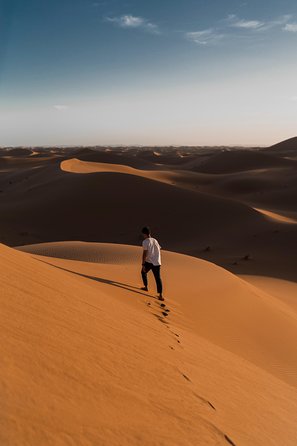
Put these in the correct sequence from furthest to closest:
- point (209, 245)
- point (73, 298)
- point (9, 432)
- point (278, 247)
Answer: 1. point (209, 245)
2. point (278, 247)
3. point (73, 298)
4. point (9, 432)

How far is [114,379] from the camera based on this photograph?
11.2ft

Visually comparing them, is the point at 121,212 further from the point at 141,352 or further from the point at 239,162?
the point at 239,162

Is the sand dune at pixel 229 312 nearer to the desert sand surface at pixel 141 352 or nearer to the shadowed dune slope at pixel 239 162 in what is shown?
the desert sand surface at pixel 141 352

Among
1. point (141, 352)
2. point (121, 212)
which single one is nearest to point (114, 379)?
point (141, 352)

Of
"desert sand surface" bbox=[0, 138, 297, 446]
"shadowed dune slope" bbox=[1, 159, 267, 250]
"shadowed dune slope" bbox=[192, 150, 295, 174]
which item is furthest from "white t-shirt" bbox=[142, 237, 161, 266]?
"shadowed dune slope" bbox=[192, 150, 295, 174]

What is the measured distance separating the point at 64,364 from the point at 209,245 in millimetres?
15925

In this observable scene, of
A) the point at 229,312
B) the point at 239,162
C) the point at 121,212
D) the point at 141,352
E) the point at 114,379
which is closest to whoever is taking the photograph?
the point at 114,379

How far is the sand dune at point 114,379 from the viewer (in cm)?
262

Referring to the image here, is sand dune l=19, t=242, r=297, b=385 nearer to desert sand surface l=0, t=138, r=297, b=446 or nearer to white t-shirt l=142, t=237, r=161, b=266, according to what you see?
desert sand surface l=0, t=138, r=297, b=446

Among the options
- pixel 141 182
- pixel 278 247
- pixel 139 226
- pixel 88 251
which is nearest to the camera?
pixel 88 251

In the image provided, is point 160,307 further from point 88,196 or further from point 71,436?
point 88,196

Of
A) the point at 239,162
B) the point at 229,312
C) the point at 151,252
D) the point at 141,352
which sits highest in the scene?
the point at 239,162

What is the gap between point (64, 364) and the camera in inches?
128

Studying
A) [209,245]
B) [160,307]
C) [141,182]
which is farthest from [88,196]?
[160,307]
